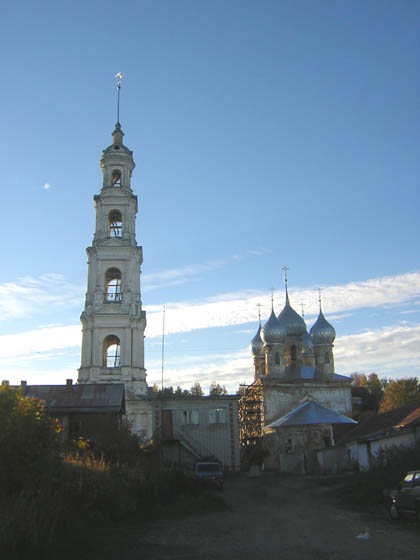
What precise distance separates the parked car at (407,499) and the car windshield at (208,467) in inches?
501

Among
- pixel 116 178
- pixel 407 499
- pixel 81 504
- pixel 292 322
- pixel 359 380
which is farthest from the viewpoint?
pixel 359 380

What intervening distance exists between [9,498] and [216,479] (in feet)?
47.1

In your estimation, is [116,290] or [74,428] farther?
[116,290]

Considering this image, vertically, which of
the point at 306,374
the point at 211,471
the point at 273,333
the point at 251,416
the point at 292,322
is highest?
the point at 292,322

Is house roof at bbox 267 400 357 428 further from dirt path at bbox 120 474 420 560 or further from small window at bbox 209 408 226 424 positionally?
dirt path at bbox 120 474 420 560

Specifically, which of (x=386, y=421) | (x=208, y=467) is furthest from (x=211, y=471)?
(x=386, y=421)

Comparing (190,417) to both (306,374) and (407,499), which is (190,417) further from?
(407,499)

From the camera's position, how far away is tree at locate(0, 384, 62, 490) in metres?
13.2

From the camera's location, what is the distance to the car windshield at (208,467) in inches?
1033

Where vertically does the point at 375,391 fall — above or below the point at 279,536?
above

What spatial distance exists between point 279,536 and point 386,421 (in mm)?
19745

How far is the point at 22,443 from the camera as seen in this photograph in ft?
43.9

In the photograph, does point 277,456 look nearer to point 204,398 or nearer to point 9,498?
point 204,398

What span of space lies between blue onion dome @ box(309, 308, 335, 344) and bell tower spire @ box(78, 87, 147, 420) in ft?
72.0
